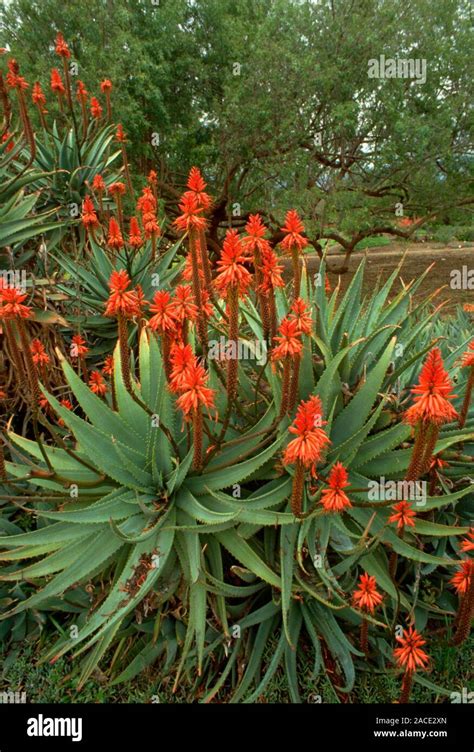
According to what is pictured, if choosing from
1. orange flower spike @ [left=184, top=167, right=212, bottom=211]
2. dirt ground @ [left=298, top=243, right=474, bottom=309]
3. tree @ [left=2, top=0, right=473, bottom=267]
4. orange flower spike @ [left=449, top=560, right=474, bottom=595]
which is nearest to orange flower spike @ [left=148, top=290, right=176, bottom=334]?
orange flower spike @ [left=184, top=167, right=212, bottom=211]

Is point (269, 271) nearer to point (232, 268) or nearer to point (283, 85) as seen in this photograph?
point (232, 268)

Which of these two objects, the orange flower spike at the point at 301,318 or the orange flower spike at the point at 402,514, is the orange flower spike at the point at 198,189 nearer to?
the orange flower spike at the point at 301,318

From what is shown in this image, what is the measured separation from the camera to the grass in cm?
245

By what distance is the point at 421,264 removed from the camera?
16.7 m

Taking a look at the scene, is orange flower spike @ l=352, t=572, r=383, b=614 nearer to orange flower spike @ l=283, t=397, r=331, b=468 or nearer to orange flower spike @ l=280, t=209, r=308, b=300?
orange flower spike @ l=283, t=397, r=331, b=468

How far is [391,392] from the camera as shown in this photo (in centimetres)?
274

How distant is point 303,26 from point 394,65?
Answer: 5.67 feet

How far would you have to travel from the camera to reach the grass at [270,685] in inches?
96.5

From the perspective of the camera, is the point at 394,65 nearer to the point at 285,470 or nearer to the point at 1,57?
the point at 1,57

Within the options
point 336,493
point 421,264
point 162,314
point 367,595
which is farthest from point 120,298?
point 421,264

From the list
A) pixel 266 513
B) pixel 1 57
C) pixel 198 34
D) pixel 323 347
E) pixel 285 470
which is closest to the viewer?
pixel 266 513

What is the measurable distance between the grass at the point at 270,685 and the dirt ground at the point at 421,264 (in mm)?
10001

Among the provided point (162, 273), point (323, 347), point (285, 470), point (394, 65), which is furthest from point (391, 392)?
point (394, 65)

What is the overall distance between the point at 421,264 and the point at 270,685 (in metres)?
15.8
